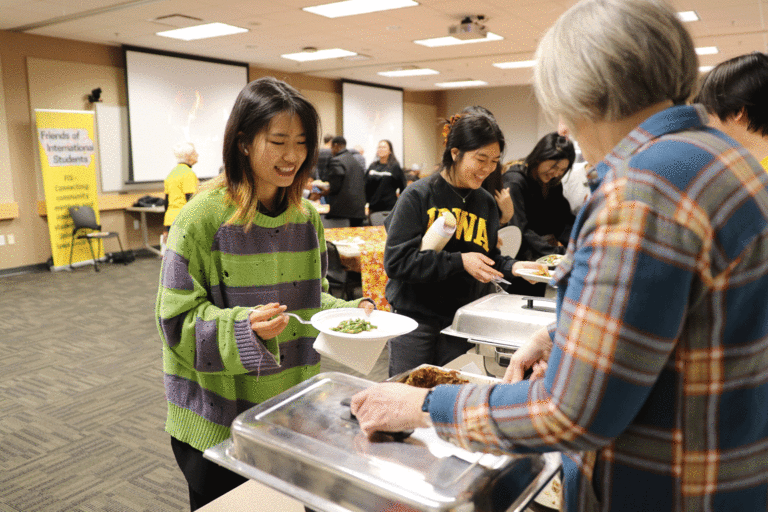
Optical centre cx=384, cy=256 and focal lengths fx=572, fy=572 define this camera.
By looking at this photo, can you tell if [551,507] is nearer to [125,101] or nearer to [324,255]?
[324,255]

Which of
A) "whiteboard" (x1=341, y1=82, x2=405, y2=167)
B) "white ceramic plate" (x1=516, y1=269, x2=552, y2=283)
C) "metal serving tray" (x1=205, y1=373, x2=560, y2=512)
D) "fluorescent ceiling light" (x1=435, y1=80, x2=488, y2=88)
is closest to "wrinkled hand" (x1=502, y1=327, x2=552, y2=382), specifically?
"metal serving tray" (x1=205, y1=373, x2=560, y2=512)

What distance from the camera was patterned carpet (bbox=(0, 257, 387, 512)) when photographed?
232 cm

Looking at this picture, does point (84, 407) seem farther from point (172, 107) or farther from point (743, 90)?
point (172, 107)

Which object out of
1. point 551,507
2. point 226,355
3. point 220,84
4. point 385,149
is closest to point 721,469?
point 551,507

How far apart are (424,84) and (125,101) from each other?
22.4ft

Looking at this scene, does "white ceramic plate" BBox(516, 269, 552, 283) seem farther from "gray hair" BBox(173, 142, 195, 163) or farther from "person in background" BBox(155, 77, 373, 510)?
"gray hair" BBox(173, 142, 195, 163)

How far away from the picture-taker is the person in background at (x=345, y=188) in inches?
245

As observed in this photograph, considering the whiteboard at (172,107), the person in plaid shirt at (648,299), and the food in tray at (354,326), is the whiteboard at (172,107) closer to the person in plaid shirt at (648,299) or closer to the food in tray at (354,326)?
the food in tray at (354,326)

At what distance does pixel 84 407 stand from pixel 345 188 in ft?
12.2

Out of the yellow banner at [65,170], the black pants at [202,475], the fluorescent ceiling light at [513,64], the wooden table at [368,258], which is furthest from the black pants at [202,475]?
the fluorescent ceiling light at [513,64]

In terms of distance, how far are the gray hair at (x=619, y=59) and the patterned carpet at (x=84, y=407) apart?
2.18 meters

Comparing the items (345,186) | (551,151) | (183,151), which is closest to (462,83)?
(345,186)

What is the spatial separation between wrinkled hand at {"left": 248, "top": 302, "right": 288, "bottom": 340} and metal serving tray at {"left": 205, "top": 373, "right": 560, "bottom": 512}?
0.20 meters

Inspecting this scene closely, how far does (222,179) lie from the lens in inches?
52.9
